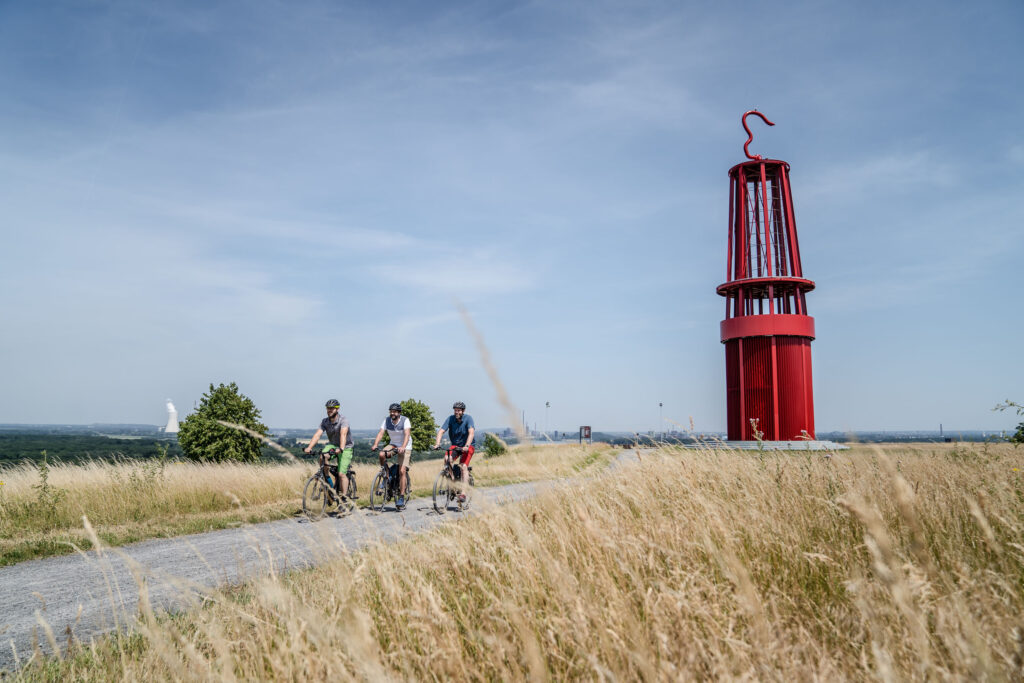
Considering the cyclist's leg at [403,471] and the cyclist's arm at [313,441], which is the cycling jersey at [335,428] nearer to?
the cyclist's arm at [313,441]

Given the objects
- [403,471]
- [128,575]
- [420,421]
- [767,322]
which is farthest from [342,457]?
[420,421]

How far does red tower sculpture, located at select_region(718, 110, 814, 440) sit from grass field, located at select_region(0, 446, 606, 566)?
16088mm

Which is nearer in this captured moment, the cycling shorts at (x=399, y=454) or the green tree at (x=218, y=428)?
the cycling shorts at (x=399, y=454)

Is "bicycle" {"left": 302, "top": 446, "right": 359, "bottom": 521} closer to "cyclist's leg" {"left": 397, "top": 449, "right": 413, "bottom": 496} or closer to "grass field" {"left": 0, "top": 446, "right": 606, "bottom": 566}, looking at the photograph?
"grass field" {"left": 0, "top": 446, "right": 606, "bottom": 566}

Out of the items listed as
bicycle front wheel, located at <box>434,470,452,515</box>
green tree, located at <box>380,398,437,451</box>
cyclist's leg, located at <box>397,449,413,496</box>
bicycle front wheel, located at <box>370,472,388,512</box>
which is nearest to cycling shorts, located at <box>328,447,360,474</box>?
cyclist's leg, located at <box>397,449,413,496</box>

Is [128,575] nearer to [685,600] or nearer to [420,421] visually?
[685,600]

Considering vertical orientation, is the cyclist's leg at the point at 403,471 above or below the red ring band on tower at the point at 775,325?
below

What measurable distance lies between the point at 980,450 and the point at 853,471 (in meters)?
3.31

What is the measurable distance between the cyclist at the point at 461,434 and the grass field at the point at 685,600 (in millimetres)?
7273

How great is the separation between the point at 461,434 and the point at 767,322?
18246 mm

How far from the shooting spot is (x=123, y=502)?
12156 millimetres

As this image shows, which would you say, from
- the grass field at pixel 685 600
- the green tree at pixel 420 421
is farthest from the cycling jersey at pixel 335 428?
the green tree at pixel 420 421

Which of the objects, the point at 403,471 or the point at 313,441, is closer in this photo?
the point at 313,441

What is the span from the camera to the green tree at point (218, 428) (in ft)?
94.8
